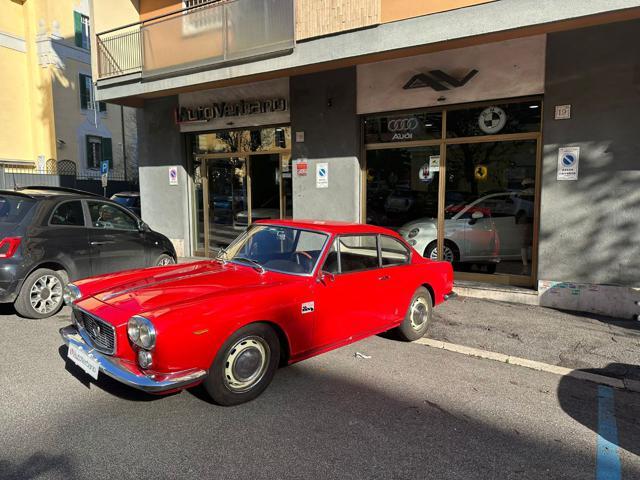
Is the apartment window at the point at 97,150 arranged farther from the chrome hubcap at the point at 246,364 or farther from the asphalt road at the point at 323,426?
the chrome hubcap at the point at 246,364

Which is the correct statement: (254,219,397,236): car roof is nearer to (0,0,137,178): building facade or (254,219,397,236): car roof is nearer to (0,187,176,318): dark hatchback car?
(0,187,176,318): dark hatchback car

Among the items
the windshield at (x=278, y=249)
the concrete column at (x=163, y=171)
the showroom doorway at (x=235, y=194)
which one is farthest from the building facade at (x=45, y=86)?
the windshield at (x=278, y=249)

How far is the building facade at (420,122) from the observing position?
20.8ft

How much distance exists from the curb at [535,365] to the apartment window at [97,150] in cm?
2446

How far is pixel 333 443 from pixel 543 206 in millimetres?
5338

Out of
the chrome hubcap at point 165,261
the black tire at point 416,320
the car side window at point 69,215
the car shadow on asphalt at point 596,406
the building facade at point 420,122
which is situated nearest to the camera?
the car shadow on asphalt at point 596,406

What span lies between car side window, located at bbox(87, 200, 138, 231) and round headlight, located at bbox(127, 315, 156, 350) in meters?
4.16

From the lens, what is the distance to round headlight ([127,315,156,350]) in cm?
301

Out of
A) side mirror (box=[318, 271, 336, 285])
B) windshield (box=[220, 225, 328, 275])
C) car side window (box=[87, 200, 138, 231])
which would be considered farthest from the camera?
car side window (box=[87, 200, 138, 231])

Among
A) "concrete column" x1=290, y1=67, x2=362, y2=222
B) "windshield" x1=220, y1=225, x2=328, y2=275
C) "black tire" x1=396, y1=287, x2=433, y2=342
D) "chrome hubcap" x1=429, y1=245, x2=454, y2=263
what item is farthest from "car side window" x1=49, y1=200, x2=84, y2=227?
"chrome hubcap" x1=429, y1=245, x2=454, y2=263

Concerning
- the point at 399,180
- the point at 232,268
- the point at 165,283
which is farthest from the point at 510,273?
the point at 165,283

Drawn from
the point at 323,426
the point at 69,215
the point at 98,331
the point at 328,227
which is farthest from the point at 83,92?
the point at 323,426

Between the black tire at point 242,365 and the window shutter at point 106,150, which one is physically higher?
the window shutter at point 106,150

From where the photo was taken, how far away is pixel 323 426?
10.7ft
